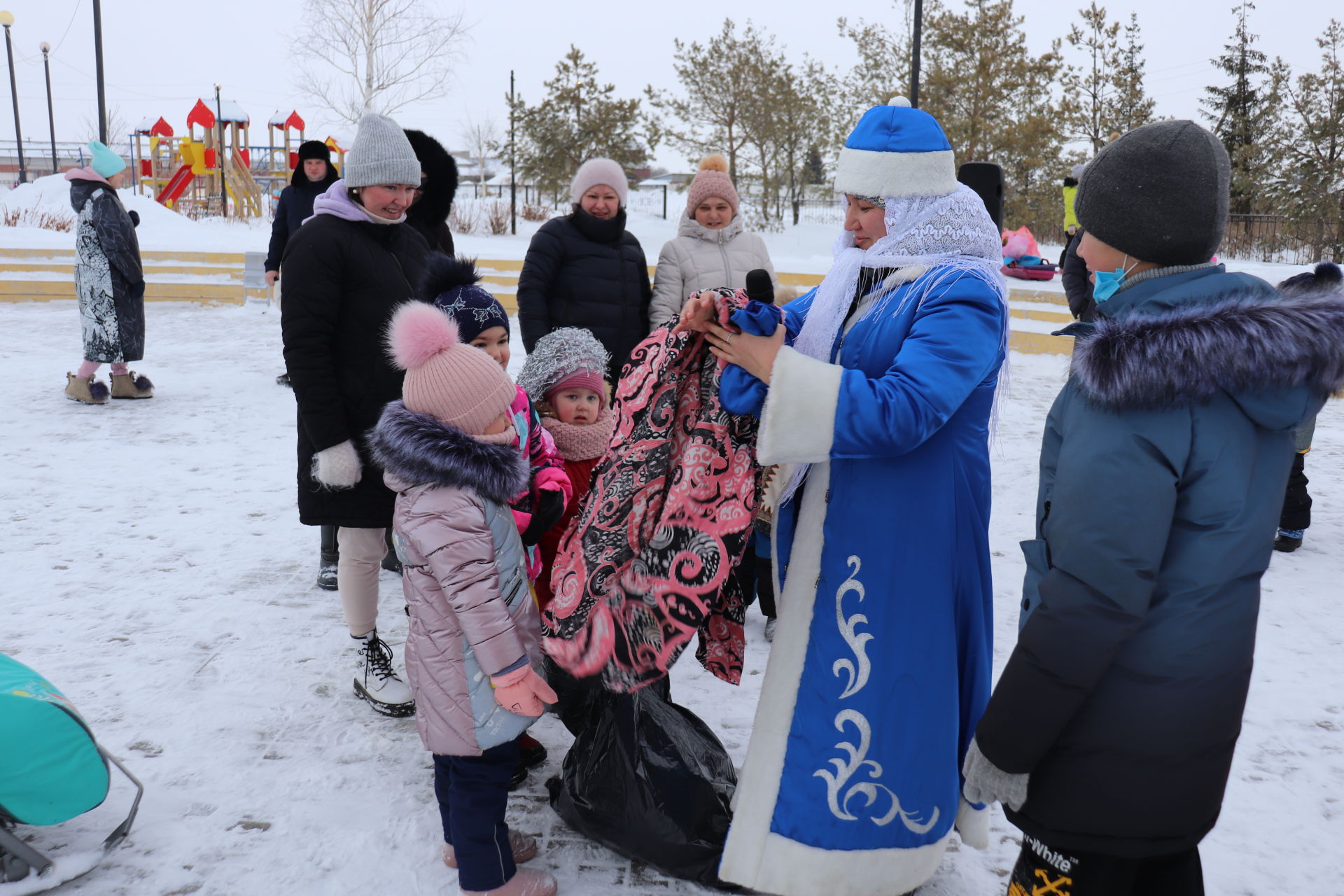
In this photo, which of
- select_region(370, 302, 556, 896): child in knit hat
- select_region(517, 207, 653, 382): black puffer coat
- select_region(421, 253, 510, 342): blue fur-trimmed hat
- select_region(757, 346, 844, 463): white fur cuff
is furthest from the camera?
select_region(517, 207, 653, 382): black puffer coat

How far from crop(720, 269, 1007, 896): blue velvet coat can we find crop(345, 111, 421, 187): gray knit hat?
1.66m

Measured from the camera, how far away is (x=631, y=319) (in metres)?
4.40

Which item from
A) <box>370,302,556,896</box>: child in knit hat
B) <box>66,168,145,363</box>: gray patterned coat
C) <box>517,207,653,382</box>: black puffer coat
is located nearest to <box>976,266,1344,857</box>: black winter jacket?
<box>370,302,556,896</box>: child in knit hat

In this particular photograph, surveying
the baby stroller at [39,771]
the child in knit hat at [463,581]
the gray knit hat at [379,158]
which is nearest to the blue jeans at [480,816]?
the child in knit hat at [463,581]

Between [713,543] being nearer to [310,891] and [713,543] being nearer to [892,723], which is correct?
[892,723]

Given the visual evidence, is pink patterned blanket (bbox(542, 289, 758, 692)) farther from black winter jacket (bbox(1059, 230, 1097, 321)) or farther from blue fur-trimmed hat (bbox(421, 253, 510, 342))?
black winter jacket (bbox(1059, 230, 1097, 321))

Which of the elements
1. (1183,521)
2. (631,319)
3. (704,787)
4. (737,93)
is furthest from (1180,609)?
(737,93)

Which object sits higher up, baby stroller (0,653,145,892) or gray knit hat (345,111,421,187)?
gray knit hat (345,111,421,187)

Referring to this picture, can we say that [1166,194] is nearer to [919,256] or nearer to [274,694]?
[919,256]

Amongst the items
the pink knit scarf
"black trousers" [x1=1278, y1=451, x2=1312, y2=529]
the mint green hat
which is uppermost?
the mint green hat

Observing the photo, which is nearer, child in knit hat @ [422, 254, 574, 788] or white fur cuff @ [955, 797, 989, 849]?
white fur cuff @ [955, 797, 989, 849]

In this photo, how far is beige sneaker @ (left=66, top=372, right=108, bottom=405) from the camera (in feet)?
23.3

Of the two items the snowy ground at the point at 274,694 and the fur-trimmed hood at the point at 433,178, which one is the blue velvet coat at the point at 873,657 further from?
the fur-trimmed hood at the point at 433,178

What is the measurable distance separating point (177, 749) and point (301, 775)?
42 cm
